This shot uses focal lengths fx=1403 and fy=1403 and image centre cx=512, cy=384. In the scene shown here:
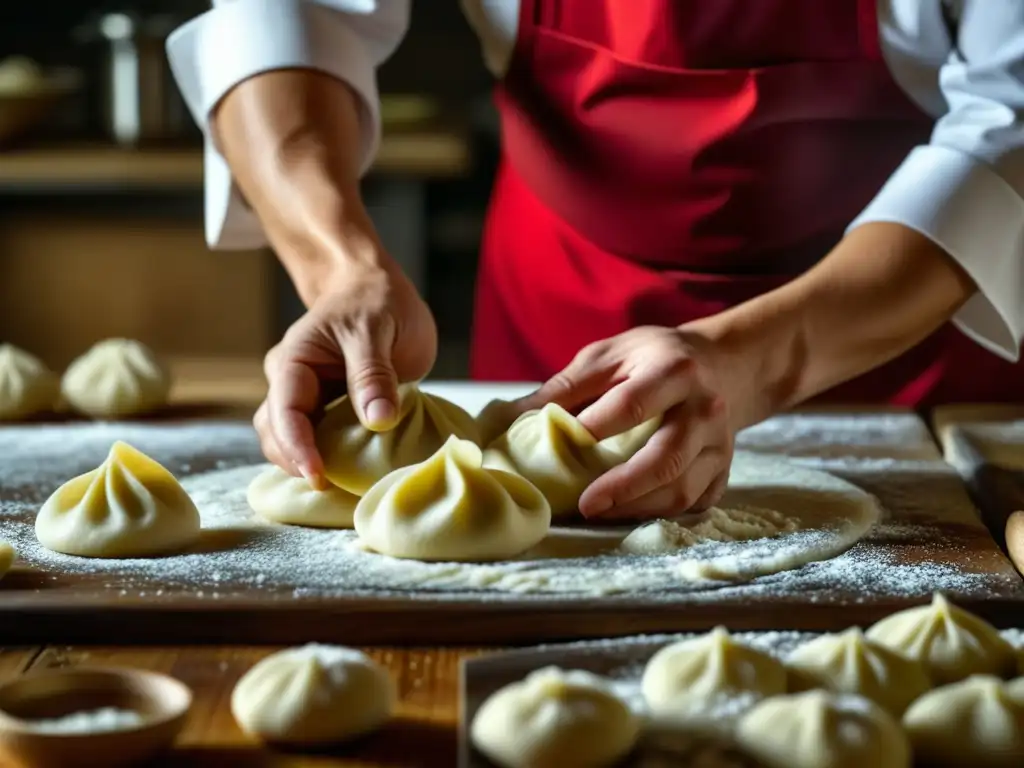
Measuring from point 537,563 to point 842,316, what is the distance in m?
0.55

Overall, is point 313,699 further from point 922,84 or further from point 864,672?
point 922,84

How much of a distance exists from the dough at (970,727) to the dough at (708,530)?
46cm

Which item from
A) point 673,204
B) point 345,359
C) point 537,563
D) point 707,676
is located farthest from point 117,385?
point 707,676

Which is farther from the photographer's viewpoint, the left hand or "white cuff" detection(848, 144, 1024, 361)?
"white cuff" detection(848, 144, 1024, 361)

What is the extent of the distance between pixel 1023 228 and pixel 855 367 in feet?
0.88

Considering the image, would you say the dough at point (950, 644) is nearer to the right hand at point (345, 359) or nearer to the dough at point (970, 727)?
the dough at point (970, 727)

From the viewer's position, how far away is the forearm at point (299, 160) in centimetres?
169

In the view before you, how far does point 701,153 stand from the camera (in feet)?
6.21

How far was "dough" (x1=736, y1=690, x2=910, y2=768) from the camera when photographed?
74 centimetres

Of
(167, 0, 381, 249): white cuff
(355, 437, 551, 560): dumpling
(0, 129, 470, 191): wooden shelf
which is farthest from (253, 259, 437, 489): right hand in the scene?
(0, 129, 470, 191): wooden shelf

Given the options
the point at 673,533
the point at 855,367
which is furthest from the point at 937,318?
the point at 673,533

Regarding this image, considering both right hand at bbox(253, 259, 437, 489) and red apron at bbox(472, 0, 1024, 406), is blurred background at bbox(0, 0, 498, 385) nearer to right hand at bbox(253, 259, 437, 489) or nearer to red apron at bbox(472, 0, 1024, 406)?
red apron at bbox(472, 0, 1024, 406)

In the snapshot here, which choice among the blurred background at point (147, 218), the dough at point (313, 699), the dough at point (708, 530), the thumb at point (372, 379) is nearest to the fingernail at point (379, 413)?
the thumb at point (372, 379)

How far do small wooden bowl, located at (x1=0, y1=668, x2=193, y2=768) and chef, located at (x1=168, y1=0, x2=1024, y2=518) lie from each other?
1.70 feet
